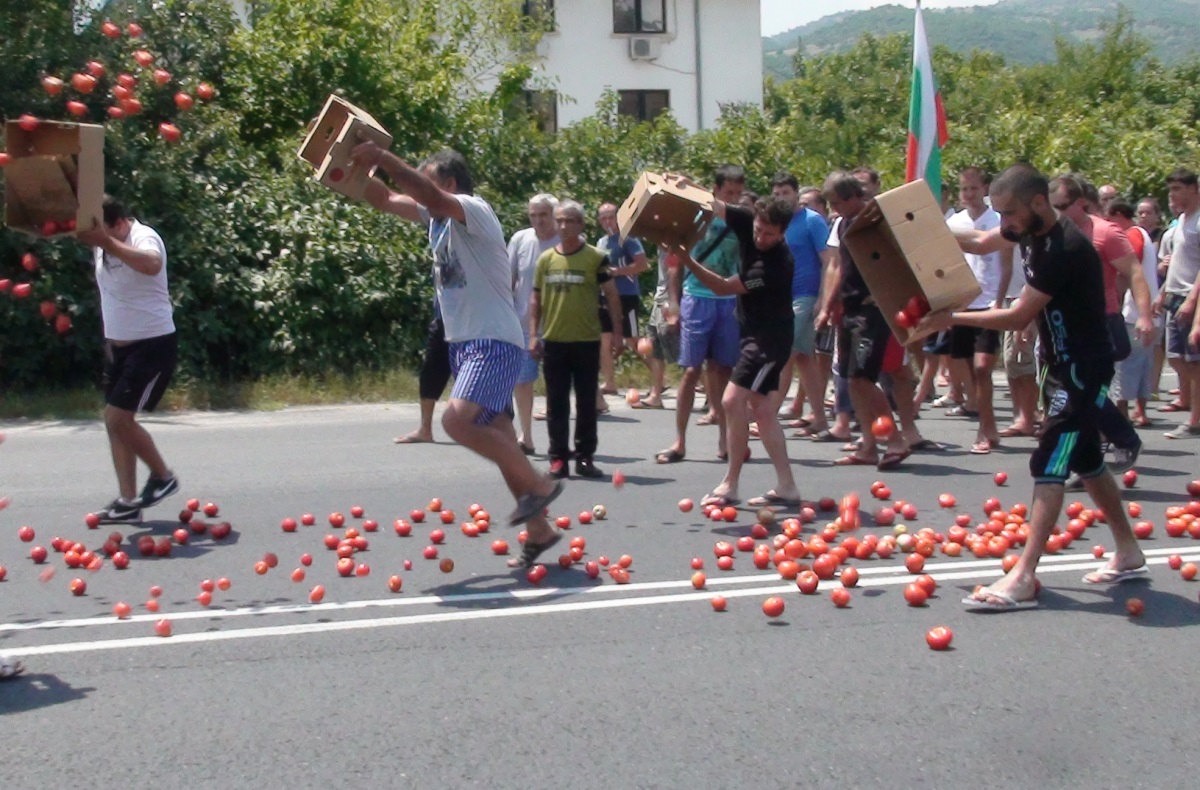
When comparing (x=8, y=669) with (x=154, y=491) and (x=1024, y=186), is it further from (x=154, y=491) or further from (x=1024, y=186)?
(x=1024, y=186)

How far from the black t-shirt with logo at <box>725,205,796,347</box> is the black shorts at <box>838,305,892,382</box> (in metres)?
1.29

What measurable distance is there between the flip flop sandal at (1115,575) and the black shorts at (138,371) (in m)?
4.92

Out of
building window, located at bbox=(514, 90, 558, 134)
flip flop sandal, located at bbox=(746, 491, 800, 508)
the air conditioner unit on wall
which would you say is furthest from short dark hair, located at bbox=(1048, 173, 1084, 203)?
the air conditioner unit on wall

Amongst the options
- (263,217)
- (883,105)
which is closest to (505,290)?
(263,217)

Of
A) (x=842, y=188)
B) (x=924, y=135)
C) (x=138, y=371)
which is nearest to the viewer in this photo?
(x=138, y=371)

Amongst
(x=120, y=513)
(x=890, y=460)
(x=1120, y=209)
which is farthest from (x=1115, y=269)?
(x=120, y=513)

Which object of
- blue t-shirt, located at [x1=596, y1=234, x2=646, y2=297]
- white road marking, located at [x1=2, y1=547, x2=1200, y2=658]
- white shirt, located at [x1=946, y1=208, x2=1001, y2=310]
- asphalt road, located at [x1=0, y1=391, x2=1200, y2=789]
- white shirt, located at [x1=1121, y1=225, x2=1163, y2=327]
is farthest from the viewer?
blue t-shirt, located at [x1=596, y1=234, x2=646, y2=297]

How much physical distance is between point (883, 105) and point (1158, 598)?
41029mm

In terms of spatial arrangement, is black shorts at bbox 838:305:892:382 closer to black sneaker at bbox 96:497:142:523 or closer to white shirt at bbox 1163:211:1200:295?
white shirt at bbox 1163:211:1200:295

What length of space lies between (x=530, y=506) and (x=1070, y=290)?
8.55ft

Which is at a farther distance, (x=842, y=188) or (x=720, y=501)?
(x=842, y=188)

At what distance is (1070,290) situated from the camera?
19.9 ft

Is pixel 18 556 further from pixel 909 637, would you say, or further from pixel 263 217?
pixel 263 217

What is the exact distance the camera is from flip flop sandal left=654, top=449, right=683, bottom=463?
992cm
